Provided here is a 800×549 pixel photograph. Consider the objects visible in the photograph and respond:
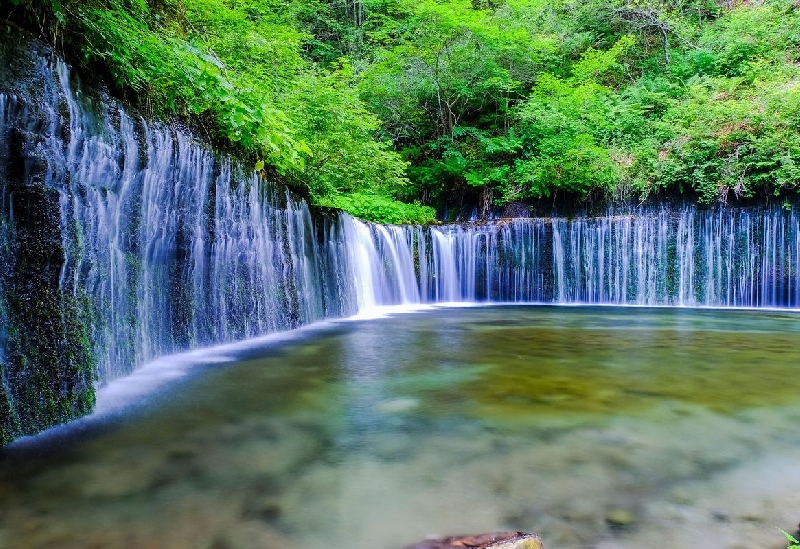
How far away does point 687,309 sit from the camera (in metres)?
13.4

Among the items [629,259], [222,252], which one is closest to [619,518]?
[222,252]

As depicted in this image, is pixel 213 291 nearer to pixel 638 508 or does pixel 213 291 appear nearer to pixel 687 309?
pixel 638 508

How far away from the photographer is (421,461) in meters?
2.96

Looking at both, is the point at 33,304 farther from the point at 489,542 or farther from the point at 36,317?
the point at 489,542

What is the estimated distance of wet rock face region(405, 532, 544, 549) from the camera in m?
1.87

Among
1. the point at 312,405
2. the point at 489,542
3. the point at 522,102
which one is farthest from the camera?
the point at 522,102

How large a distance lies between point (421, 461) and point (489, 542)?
104 cm

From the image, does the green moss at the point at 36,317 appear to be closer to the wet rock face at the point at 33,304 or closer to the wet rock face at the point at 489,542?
the wet rock face at the point at 33,304

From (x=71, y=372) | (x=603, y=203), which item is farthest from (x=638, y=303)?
(x=71, y=372)

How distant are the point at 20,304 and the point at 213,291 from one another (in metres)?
3.80

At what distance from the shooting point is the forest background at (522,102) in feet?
36.4

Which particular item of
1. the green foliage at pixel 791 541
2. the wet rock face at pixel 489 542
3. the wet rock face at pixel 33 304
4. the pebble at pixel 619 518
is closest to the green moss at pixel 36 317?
the wet rock face at pixel 33 304

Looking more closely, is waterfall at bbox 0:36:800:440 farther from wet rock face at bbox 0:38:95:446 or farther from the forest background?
the forest background

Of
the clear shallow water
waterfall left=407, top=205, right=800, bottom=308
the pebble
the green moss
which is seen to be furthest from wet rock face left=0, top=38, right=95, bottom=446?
waterfall left=407, top=205, right=800, bottom=308
